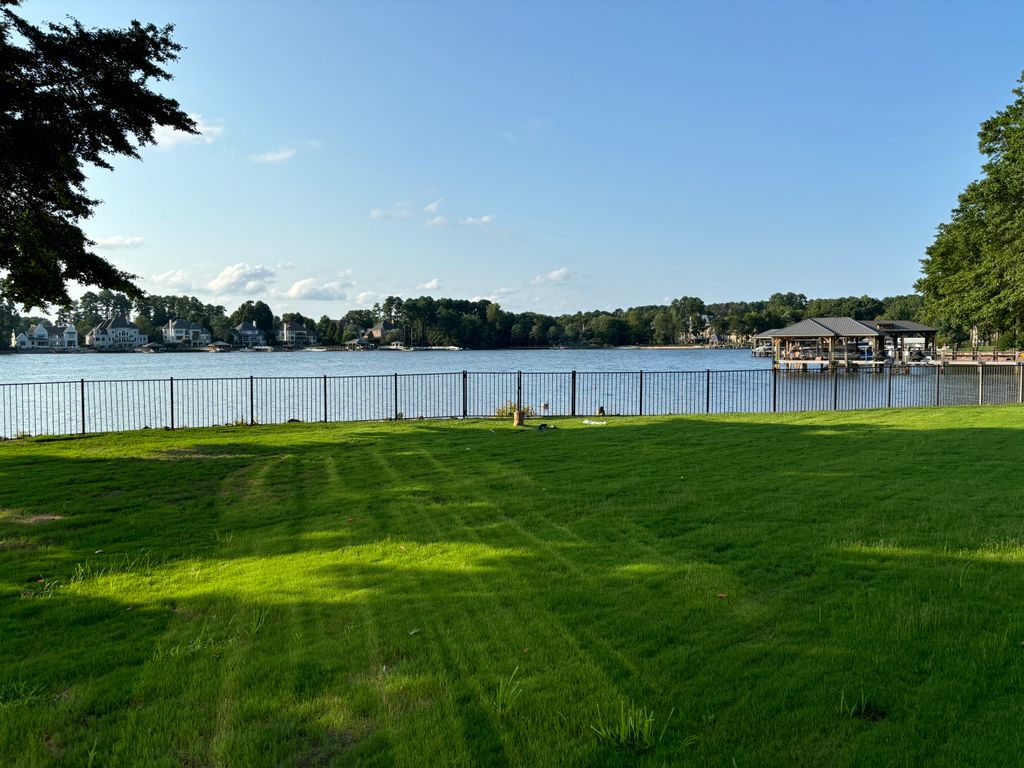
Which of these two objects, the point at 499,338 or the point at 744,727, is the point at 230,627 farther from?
the point at 499,338

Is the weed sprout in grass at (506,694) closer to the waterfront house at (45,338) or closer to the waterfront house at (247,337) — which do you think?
the waterfront house at (247,337)

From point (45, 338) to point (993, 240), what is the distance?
172240 mm

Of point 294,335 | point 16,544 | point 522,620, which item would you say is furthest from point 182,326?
point 522,620

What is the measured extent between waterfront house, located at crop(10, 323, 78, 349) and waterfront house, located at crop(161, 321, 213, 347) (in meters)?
18.9

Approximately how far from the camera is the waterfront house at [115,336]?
147625mm

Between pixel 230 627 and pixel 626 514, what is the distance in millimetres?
4407

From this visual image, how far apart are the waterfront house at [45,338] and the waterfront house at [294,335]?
45.2 metres

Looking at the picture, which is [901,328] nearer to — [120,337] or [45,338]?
[120,337]

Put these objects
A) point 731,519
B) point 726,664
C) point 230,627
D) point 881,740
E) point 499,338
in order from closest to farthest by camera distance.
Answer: point 881,740 → point 726,664 → point 230,627 → point 731,519 → point 499,338

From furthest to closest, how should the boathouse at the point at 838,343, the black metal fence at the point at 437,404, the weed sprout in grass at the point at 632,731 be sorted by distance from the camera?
the boathouse at the point at 838,343 < the black metal fence at the point at 437,404 < the weed sprout in grass at the point at 632,731

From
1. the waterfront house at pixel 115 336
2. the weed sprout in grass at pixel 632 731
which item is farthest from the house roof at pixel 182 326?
the weed sprout in grass at pixel 632 731

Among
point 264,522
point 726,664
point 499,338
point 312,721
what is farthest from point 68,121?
point 499,338

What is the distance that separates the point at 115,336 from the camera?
147625mm

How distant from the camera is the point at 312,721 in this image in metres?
3.40
